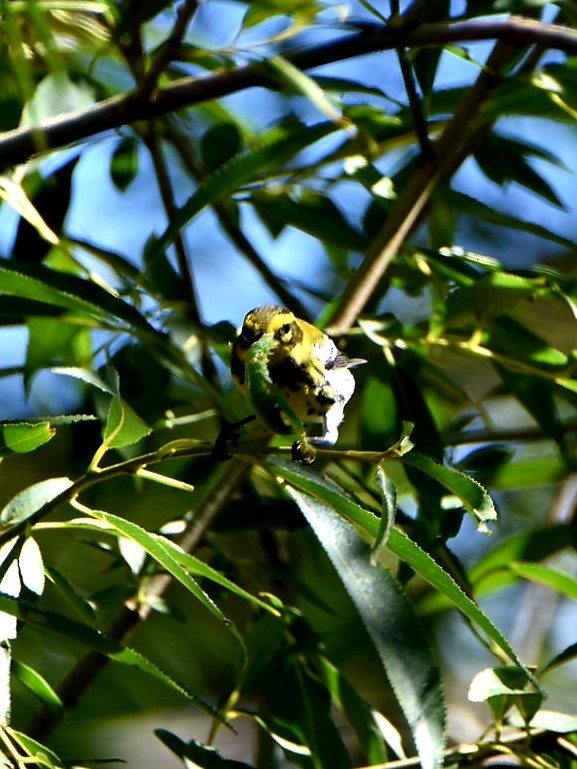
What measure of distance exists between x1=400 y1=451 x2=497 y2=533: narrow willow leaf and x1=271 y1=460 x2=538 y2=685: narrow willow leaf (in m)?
0.05

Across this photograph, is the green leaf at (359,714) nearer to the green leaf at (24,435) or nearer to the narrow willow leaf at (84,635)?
the narrow willow leaf at (84,635)

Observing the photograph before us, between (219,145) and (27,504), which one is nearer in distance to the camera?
(27,504)

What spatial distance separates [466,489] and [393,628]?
5.7 inches

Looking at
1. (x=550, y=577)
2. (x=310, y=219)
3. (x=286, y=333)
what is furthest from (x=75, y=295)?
(x=550, y=577)

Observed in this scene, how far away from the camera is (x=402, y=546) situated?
94 cm

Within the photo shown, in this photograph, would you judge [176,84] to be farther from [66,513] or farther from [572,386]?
[66,513]

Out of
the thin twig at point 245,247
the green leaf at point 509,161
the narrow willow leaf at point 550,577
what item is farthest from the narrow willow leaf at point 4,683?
the green leaf at point 509,161

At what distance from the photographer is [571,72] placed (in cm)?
136

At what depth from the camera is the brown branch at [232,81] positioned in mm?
1148

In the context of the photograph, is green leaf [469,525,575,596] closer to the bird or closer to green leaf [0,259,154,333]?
the bird

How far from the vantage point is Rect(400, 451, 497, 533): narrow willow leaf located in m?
0.89

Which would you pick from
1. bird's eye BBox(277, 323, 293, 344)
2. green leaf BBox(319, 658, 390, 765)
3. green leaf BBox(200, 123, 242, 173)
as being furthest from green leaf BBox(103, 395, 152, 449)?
green leaf BBox(200, 123, 242, 173)

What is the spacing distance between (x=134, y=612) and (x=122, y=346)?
1.26ft

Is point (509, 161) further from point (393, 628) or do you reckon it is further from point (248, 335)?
point (393, 628)
